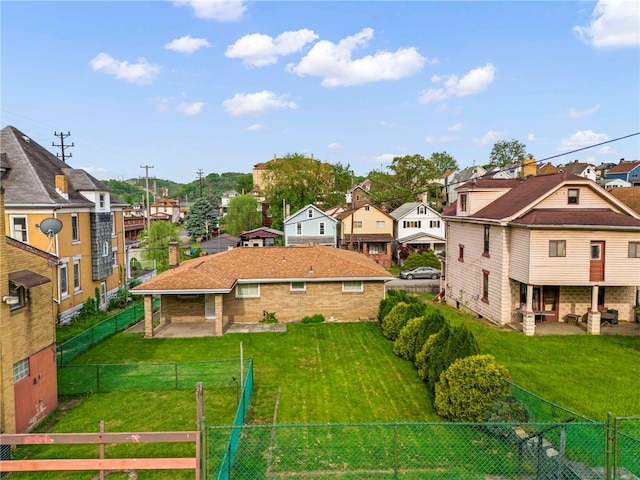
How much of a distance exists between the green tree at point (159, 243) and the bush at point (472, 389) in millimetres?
36887

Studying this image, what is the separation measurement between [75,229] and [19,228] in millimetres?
3087

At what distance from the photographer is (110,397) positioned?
47.7ft

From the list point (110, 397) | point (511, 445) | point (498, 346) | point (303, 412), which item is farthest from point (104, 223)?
point (511, 445)

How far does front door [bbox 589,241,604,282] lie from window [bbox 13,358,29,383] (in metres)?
23.2

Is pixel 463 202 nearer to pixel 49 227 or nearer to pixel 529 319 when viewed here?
pixel 529 319

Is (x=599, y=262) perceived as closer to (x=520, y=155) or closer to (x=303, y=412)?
(x=303, y=412)

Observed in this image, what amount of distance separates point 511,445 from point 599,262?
1473cm

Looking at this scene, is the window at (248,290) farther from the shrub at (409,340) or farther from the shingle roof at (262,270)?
the shrub at (409,340)

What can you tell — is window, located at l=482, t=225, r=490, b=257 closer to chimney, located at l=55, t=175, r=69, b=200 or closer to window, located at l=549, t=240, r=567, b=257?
window, located at l=549, t=240, r=567, b=257

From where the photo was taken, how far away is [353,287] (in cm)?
2497

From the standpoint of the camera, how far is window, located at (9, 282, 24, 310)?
11498 millimetres

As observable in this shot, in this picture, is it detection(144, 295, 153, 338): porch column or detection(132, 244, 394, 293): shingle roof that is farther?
detection(132, 244, 394, 293): shingle roof

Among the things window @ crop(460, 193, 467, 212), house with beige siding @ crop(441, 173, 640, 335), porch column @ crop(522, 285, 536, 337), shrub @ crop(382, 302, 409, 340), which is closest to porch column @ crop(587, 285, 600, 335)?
house with beige siding @ crop(441, 173, 640, 335)

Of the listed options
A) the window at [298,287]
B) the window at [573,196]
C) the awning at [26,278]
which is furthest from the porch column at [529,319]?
the awning at [26,278]
